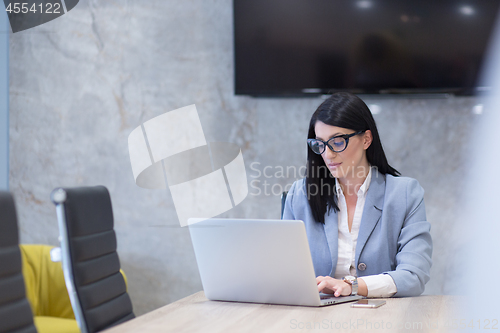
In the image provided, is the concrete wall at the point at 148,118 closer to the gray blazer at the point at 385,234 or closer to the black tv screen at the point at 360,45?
the black tv screen at the point at 360,45

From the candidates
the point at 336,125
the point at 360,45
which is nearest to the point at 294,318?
the point at 336,125

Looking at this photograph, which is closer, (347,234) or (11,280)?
(11,280)

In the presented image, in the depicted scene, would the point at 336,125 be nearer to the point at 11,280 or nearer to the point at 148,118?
the point at 11,280

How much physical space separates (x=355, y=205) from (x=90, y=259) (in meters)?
1.07

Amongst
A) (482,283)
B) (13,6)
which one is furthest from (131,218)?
(482,283)

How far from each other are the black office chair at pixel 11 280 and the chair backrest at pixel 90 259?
0.80 ft

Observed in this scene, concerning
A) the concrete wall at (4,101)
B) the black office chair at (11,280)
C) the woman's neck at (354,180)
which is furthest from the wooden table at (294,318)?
the concrete wall at (4,101)

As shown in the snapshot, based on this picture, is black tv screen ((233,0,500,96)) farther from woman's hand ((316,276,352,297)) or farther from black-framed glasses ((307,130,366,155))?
woman's hand ((316,276,352,297))

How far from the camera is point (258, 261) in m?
1.46

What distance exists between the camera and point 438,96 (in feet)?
9.56

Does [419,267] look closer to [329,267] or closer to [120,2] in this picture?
[329,267]

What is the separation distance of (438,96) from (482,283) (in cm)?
220

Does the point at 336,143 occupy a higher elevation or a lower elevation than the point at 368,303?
higher

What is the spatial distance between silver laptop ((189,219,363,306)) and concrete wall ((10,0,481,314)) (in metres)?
1.69
